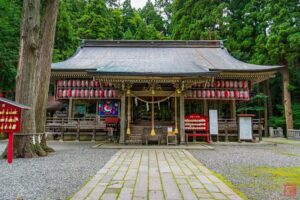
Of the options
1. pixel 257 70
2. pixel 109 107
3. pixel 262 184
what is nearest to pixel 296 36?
pixel 257 70

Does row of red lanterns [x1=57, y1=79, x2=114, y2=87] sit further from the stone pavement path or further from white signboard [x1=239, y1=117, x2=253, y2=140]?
the stone pavement path

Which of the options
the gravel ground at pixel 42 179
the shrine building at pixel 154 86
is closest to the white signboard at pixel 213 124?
the shrine building at pixel 154 86

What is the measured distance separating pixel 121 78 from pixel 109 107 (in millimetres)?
4441

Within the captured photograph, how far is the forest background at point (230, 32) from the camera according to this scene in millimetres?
15164

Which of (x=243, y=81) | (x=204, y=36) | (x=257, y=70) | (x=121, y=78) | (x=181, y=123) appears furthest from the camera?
(x=204, y=36)

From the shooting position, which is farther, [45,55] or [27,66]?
[45,55]

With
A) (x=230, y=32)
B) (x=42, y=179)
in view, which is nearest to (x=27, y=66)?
(x=42, y=179)

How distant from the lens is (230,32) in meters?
19.9

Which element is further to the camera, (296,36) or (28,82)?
(296,36)

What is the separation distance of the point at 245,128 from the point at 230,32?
40.1 ft

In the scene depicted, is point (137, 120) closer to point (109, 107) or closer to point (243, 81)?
point (109, 107)

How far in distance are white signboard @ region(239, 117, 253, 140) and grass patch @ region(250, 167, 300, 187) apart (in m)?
6.02

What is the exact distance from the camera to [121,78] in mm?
9000

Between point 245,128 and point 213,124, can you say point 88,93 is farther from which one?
point 245,128
